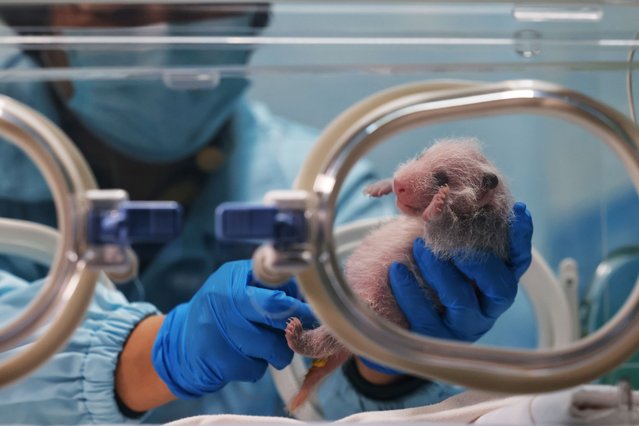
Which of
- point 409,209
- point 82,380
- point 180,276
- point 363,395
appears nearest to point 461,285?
point 409,209

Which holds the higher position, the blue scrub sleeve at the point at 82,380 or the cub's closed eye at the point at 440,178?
the cub's closed eye at the point at 440,178

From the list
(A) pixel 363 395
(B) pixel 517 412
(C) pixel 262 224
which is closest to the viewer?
(C) pixel 262 224

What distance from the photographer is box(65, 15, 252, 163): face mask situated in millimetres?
846

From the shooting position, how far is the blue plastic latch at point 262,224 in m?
0.60

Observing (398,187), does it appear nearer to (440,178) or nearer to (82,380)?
(440,178)

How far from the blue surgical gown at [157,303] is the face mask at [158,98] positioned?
0.17ft

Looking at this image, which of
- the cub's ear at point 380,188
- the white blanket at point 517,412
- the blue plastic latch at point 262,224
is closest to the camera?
the blue plastic latch at point 262,224

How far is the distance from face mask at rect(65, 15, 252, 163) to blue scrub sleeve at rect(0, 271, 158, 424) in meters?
0.22

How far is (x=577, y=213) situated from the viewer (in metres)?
0.95

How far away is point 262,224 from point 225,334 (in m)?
0.25

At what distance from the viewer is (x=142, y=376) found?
89 cm

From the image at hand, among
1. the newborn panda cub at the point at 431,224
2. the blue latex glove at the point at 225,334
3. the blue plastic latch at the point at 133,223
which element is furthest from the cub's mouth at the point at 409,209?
the blue plastic latch at the point at 133,223

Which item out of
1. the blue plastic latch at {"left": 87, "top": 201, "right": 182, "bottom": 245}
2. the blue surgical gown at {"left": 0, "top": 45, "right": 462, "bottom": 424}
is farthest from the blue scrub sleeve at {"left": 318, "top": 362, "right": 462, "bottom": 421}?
the blue plastic latch at {"left": 87, "top": 201, "right": 182, "bottom": 245}

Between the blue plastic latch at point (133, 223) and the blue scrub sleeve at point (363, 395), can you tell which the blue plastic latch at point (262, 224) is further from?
the blue scrub sleeve at point (363, 395)
